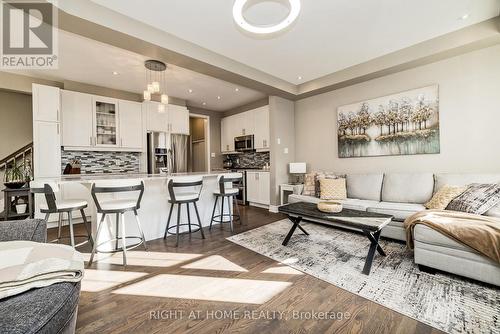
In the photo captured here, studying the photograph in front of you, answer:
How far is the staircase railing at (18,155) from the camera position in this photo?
385cm

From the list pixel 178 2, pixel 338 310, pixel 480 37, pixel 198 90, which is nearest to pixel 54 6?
pixel 178 2

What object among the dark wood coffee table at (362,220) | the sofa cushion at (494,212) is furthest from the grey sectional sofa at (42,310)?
the sofa cushion at (494,212)

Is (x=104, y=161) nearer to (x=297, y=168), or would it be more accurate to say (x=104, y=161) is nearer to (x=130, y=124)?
(x=130, y=124)

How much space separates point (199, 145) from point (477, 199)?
615cm

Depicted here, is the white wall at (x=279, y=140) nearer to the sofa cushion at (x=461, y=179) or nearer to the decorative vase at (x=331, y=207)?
the decorative vase at (x=331, y=207)

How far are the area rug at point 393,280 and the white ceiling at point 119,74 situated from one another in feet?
10.1

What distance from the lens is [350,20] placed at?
246cm

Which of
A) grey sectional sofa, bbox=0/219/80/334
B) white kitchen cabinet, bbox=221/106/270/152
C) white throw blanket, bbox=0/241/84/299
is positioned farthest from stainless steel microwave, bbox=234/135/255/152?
grey sectional sofa, bbox=0/219/80/334

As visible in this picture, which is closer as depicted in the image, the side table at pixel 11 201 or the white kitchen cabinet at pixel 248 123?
the side table at pixel 11 201

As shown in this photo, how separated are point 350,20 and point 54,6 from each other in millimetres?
3011

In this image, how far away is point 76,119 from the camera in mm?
4043

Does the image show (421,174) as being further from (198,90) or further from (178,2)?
(198,90)

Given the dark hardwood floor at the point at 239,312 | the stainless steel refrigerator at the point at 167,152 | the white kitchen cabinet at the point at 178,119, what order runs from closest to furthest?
the dark hardwood floor at the point at 239,312 → the stainless steel refrigerator at the point at 167,152 → the white kitchen cabinet at the point at 178,119

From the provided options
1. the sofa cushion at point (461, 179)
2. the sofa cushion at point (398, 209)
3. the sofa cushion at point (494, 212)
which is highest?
the sofa cushion at point (461, 179)
